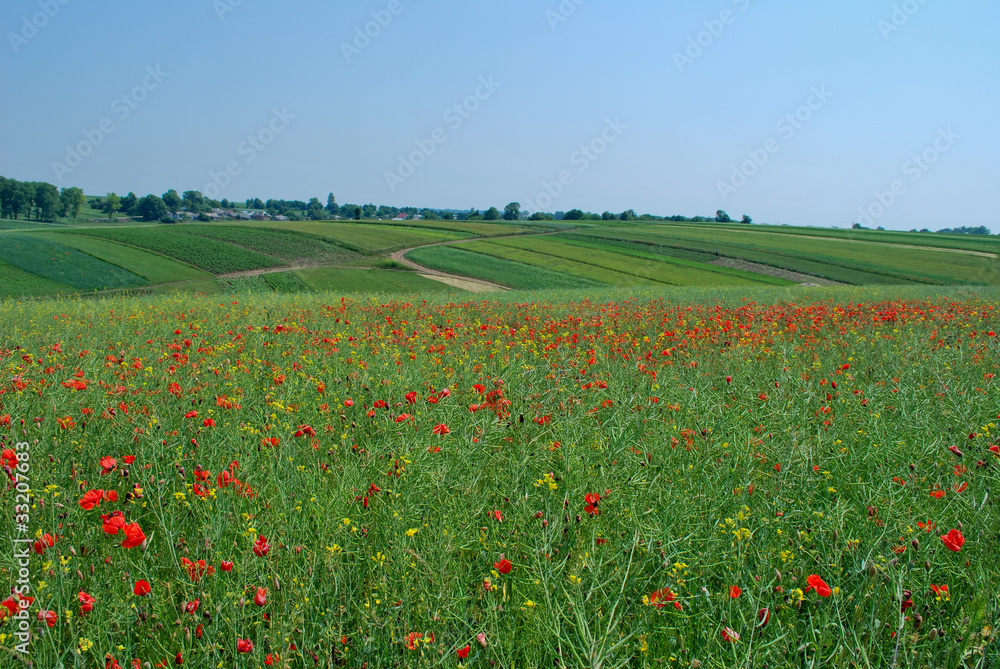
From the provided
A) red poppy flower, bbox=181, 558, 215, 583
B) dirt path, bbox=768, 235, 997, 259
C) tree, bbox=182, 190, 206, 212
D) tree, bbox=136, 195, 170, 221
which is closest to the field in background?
dirt path, bbox=768, 235, 997, 259

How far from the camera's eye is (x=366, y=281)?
38031mm

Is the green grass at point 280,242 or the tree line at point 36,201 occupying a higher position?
the tree line at point 36,201

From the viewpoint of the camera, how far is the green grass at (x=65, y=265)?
32.9 metres

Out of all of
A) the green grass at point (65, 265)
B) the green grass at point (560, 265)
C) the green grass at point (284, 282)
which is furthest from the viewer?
the green grass at point (560, 265)

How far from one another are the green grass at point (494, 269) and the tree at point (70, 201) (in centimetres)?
6267

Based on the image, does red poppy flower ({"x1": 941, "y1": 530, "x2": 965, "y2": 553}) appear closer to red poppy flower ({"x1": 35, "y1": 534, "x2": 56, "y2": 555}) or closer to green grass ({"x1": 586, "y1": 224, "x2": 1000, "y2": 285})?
red poppy flower ({"x1": 35, "y1": 534, "x2": 56, "y2": 555})

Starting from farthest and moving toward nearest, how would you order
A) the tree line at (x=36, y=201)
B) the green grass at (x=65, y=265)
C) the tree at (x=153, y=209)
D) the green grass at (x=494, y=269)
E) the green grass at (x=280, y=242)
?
the tree at (x=153, y=209)
the tree line at (x=36, y=201)
the green grass at (x=280, y=242)
the green grass at (x=494, y=269)
the green grass at (x=65, y=265)

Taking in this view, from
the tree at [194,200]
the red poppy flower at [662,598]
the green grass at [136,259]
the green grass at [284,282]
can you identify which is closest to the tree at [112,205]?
the tree at [194,200]

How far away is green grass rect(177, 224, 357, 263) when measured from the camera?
155 ft

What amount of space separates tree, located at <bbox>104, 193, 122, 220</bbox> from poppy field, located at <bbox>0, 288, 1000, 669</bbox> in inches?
3877

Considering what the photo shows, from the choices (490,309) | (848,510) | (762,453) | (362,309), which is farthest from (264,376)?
(490,309)

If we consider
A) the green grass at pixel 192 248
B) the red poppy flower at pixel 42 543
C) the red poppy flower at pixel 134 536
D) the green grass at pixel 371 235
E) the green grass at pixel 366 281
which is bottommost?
the green grass at pixel 366 281

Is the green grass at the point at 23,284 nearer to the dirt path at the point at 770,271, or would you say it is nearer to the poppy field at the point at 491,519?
the poppy field at the point at 491,519

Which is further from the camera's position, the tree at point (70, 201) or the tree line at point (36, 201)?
the tree at point (70, 201)
